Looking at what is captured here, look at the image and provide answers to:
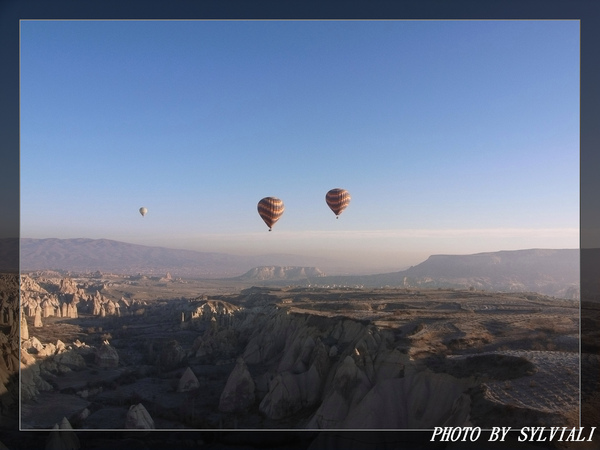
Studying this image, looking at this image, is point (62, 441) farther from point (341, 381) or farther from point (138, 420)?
point (341, 381)

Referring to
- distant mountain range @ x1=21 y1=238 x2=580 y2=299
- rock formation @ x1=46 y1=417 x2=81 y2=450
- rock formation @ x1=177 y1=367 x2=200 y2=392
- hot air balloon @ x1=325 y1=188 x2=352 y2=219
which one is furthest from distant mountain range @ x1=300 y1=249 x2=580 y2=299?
rock formation @ x1=46 y1=417 x2=81 y2=450

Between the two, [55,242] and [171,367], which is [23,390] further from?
[55,242]

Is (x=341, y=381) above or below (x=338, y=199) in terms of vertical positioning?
below

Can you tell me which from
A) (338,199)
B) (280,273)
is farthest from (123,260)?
(338,199)

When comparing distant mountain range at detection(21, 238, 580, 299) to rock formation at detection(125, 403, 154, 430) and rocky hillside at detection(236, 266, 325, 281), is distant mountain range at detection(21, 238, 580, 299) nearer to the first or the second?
rocky hillside at detection(236, 266, 325, 281)

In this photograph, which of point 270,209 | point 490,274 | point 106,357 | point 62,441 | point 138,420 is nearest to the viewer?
point 62,441

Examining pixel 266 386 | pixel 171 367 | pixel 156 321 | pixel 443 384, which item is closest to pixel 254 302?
pixel 156 321

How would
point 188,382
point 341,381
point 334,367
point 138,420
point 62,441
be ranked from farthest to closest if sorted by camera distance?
point 188,382, point 334,367, point 138,420, point 341,381, point 62,441

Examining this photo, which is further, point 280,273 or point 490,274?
point 280,273
